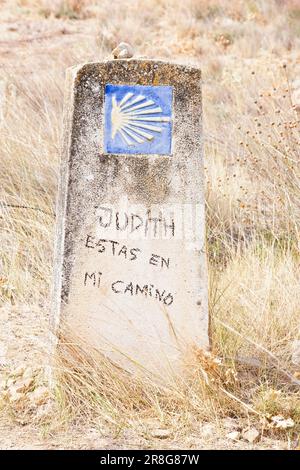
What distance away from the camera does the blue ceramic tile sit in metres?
3.50

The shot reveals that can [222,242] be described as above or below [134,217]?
below

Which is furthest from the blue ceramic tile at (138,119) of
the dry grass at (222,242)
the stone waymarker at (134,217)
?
the dry grass at (222,242)

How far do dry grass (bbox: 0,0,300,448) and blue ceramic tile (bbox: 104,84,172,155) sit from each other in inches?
33.5

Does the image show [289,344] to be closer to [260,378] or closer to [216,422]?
[260,378]

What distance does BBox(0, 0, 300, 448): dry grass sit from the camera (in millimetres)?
3463

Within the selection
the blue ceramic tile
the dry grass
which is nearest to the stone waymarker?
the blue ceramic tile

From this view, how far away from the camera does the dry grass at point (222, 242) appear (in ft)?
11.4

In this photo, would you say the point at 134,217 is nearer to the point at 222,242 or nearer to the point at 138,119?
the point at 138,119

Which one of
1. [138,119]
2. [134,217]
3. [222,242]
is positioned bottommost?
[222,242]

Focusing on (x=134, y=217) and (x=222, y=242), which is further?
(x=222, y=242)

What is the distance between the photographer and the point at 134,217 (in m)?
3.52

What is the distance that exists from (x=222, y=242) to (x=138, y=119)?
2095mm

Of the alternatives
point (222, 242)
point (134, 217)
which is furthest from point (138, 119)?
point (222, 242)

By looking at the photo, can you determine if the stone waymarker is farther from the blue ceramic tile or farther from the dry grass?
the dry grass
